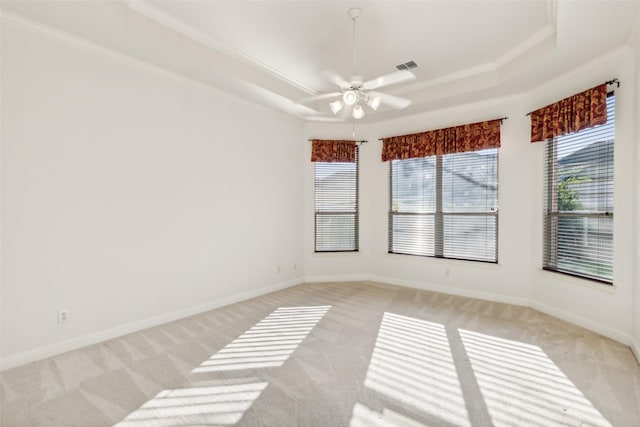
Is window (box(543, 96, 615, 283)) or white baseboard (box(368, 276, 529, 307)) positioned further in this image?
white baseboard (box(368, 276, 529, 307))

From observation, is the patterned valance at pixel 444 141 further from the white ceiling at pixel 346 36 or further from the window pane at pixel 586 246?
the window pane at pixel 586 246

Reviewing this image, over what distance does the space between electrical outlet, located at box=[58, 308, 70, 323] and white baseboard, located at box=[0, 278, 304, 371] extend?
0.19m

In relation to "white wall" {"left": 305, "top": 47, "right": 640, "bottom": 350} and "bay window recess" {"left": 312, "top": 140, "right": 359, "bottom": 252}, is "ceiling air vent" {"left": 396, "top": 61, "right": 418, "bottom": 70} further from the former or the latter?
"bay window recess" {"left": 312, "top": 140, "right": 359, "bottom": 252}

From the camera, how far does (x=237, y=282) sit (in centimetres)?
443

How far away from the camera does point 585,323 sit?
3.44m

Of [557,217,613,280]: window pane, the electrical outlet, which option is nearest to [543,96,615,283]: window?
[557,217,613,280]: window pane

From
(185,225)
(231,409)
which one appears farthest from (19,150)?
(231,409)

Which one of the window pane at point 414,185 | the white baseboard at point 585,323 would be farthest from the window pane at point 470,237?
the white baseboard at point 585,323

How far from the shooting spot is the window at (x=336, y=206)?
5.57 m

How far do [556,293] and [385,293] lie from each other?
7.04 feet

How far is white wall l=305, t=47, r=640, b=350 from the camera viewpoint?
3.07m

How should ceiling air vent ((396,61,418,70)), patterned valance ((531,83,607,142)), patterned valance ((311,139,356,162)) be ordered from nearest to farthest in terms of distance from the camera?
patterned valance ((531,83,607,142)) → ceiling air vent ((396,61,418,70)) → patterned valance ((311,139,356,162))

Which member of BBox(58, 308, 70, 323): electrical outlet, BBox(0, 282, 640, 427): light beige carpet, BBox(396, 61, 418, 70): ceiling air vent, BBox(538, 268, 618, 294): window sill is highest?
BBox(396, 61, 418, 70): ceiling air vent

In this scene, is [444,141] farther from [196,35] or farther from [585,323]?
[196,35]
